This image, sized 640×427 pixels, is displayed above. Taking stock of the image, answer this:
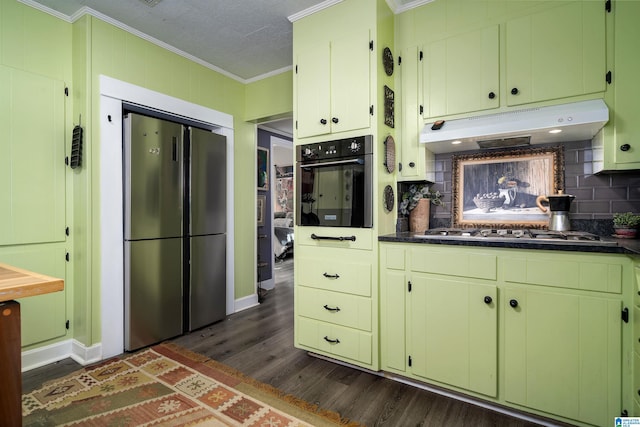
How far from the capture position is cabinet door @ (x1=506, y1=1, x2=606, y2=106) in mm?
1821

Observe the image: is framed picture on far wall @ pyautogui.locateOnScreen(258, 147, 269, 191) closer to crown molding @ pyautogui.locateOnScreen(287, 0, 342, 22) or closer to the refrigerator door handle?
the refrigerator door handle

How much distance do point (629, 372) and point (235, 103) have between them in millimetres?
3796

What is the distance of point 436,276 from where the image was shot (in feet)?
6.37

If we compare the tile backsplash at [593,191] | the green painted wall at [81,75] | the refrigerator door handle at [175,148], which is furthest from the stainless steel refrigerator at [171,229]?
the tile backsplash at [593,191]

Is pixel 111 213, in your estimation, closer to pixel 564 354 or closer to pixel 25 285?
pixel 25 285

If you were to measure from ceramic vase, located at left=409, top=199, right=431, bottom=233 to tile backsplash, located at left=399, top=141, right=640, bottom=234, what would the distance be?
90cm

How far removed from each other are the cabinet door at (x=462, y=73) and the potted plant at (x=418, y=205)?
1.94 ft

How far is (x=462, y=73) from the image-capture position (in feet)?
7.16

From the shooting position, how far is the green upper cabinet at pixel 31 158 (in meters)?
2.21

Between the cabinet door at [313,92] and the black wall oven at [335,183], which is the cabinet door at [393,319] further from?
the cabinet door at [313,92]

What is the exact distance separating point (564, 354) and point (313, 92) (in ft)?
7.41

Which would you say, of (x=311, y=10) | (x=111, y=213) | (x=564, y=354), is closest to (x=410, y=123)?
(x=311, y=10)

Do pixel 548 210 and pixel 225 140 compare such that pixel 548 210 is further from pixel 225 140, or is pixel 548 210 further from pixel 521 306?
pixel 225 140

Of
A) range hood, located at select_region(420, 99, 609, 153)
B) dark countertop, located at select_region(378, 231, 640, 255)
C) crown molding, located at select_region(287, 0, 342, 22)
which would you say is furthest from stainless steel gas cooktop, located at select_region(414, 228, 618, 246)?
crown molding, located at select_region(287, 0, 342, 22)
